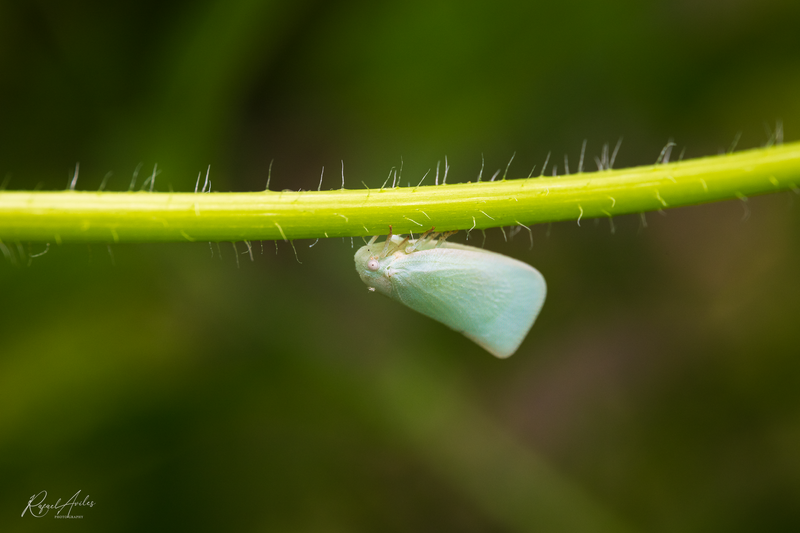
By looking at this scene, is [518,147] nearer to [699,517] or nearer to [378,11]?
[378,11]

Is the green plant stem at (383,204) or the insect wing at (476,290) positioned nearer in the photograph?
the green plant stem at (383,204)

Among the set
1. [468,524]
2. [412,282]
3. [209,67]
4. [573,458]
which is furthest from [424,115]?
[468,524]

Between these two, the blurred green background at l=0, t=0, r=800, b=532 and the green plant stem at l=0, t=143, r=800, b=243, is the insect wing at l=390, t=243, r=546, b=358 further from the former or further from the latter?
the blurred green background at l=0, t=0, r=800, b=532
